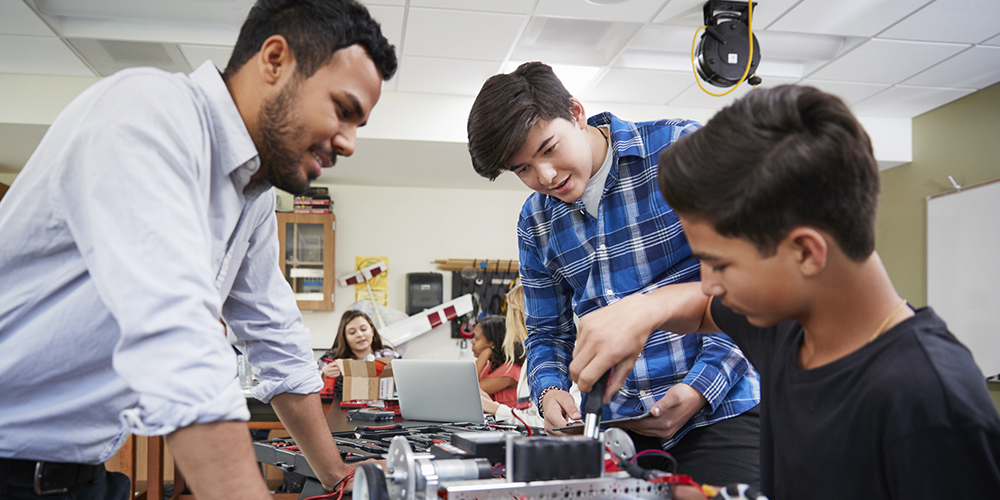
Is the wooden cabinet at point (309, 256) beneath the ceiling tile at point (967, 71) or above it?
beneath

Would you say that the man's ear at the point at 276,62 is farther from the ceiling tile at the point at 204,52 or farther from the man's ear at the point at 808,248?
the ceiling tile at the point at 204,52

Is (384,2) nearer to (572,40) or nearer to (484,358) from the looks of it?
(572,40)

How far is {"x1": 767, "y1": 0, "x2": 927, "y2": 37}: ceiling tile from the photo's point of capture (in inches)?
121

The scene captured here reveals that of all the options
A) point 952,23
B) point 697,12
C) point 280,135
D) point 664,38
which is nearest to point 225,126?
point 280,135

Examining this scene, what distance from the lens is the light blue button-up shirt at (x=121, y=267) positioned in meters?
0.57

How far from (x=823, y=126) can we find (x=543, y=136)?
0.63m

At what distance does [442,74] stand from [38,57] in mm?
2332

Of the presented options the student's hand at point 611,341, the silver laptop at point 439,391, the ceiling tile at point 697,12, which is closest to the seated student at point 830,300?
the student's hand at point 611,341

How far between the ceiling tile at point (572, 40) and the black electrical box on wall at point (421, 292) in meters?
2.50

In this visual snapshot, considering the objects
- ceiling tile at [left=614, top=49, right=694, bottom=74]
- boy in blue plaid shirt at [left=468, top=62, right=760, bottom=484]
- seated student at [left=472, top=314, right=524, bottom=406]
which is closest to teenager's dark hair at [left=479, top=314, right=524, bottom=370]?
seated student at [left=472, top=314, right=524, bottom=406]

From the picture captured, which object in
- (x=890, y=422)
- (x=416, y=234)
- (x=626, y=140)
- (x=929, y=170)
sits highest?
(x=929, y=170)

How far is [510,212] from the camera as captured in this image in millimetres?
5914

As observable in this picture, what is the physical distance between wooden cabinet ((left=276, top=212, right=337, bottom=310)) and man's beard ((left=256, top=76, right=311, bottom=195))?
4.64 m

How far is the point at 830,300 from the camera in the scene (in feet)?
2.27
